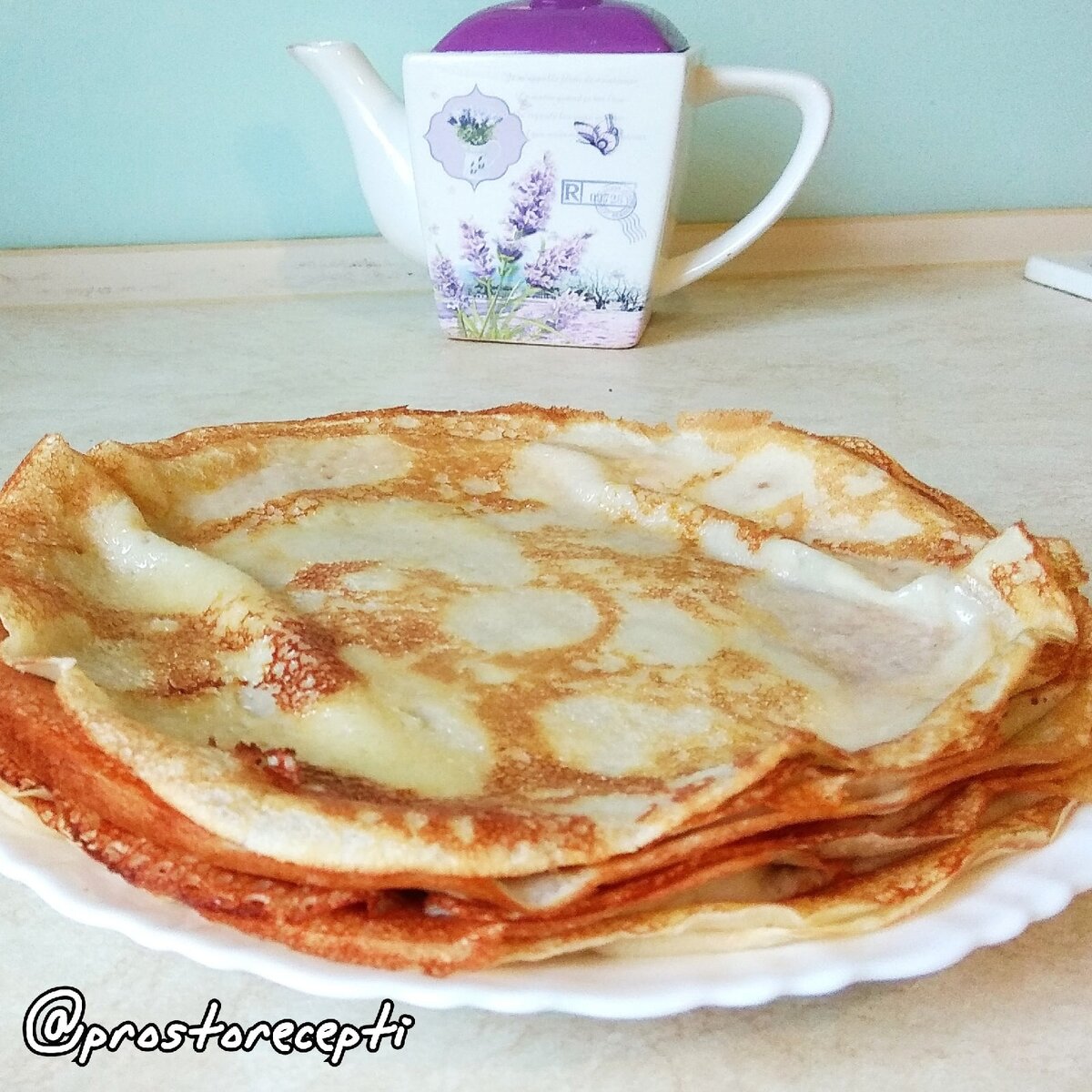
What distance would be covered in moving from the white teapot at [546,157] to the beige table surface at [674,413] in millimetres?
79

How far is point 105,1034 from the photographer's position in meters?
0.51

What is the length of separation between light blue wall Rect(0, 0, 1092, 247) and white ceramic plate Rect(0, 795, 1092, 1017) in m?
1.41

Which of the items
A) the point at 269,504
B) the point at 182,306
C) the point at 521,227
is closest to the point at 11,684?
the point at 269,504

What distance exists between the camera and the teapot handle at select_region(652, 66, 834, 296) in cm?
146

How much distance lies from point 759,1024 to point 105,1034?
0.29 m

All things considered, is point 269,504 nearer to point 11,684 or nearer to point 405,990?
point 11,684

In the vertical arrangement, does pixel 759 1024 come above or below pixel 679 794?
below

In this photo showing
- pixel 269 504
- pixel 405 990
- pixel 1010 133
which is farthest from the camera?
pixel 1010 133

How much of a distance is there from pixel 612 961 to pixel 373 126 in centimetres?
131

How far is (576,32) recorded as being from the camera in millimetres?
1388

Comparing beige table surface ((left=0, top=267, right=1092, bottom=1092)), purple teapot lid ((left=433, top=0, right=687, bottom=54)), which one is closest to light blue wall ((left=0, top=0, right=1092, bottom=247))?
beige table surface ((left=0, top=267, right=1092, bottom=1092))

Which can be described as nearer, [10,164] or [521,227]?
[521,227]

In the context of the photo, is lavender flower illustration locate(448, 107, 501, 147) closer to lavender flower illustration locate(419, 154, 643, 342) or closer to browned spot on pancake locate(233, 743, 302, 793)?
lavender flower illustration locate(419, 154, 643, 342)

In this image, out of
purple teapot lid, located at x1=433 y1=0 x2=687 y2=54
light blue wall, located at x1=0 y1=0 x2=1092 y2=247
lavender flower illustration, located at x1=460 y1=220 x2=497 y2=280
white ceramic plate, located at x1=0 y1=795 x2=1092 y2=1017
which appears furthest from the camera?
light blue wall, located at x1=0 y1=0 x2=1092 y2=247
